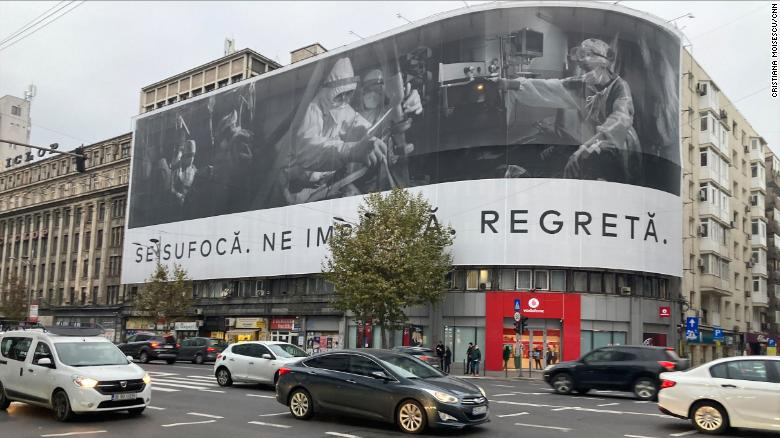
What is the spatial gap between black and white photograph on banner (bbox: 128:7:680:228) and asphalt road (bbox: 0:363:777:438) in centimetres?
2809

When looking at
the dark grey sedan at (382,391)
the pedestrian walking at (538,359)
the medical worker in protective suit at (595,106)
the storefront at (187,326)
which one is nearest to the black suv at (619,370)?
the dark grey sedan at (382,391)

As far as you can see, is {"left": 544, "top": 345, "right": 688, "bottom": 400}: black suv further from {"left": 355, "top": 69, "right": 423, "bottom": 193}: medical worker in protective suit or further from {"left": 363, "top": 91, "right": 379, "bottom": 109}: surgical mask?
{"left": 363, "top": 91, "right": 379, "bottom": 109}: surgical mask

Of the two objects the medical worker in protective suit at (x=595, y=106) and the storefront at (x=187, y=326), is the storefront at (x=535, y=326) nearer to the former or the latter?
the medical worker in protective suit at (x=595, y=106)

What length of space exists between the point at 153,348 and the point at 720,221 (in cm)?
4482

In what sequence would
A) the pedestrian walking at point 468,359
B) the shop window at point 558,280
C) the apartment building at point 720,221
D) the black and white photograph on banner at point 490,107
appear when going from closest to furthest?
the pedestrian walking at point 468,359
the shop window at point 558,280
the black and white photograph on banner at point 490,107
the apartment building at point 720,221

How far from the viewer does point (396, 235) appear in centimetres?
4112

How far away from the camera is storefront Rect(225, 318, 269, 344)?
187ft

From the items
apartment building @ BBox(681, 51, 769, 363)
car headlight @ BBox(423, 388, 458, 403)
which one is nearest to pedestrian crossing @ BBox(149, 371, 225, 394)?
car headlight @ BBox(423, 388, 458, 403)

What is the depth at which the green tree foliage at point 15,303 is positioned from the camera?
242ft

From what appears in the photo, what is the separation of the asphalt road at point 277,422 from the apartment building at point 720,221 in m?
36.8

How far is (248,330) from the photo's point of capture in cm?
5781

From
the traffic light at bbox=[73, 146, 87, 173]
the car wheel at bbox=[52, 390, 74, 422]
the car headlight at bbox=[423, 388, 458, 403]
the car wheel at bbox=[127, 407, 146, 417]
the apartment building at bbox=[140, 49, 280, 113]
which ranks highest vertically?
the apartment building at bbox=[140, 49, 280, 113]

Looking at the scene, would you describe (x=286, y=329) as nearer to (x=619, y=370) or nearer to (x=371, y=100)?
(x=371, y=100)

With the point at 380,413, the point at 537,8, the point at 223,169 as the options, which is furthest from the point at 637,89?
the point at 380,413
